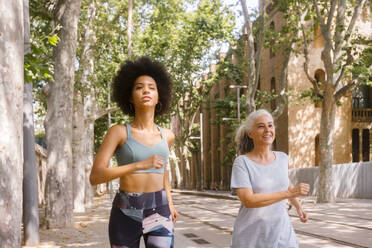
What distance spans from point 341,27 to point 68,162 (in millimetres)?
11646

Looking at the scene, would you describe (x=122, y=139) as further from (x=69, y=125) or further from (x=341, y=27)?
(x=341, y=27)

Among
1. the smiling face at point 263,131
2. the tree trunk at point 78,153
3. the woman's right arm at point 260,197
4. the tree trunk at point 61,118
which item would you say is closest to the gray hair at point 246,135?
the smiling face at point 263,131

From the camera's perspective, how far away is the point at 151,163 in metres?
3.17

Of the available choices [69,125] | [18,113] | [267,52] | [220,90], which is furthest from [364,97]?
[18,113]

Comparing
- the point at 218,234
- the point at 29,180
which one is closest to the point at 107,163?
the point at 29,180

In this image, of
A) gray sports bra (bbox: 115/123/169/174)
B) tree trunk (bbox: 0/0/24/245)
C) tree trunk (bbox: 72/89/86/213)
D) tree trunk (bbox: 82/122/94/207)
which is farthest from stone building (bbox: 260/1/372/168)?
gray sports bra (bbox: 115/123/169/174)

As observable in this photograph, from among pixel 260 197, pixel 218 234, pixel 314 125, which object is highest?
pixel 314 125

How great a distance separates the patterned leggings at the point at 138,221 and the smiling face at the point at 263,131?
853 millimetres

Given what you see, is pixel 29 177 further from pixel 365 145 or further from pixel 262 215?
pixel 365 145

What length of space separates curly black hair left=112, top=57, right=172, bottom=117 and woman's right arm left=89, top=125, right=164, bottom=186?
1.15 ft

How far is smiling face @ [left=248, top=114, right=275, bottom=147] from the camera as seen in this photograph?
3863mm

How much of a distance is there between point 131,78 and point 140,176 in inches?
26.9

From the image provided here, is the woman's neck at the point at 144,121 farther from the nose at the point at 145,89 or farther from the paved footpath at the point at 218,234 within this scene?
the paved footpath at the point at 218,234

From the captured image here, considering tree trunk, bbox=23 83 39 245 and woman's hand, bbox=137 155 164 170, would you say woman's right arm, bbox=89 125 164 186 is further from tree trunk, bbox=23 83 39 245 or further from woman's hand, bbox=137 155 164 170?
tree trunk, bbox=23 83 39 245
